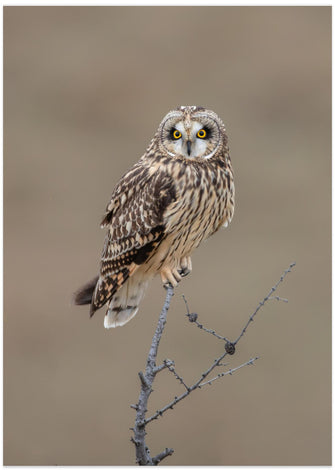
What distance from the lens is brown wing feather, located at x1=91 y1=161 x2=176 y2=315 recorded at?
9.39ft

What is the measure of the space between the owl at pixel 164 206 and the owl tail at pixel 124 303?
3.2 inches

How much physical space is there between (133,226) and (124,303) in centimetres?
36

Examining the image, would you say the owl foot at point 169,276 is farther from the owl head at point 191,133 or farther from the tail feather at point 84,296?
the owl head at point 191,133

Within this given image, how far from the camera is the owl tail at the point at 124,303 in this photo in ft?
10.0

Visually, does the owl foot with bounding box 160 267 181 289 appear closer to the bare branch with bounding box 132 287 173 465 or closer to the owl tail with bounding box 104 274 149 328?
the owl tail with bounding box 104 274 149 328

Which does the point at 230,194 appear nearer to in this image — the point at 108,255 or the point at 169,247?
the point at 169,247

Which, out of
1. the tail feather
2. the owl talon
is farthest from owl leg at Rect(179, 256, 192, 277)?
the tail feather

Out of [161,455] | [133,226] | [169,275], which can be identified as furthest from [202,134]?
[161,455]

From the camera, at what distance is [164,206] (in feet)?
9.39

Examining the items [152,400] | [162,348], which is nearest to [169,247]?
[152,400]

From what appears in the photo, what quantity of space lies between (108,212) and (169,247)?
10.8 inches

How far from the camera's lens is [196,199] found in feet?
9.40

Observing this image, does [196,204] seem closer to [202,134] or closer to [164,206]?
[164,206]

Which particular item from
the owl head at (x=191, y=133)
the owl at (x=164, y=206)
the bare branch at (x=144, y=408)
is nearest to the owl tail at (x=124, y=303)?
the owl at (x=164, y=206)
